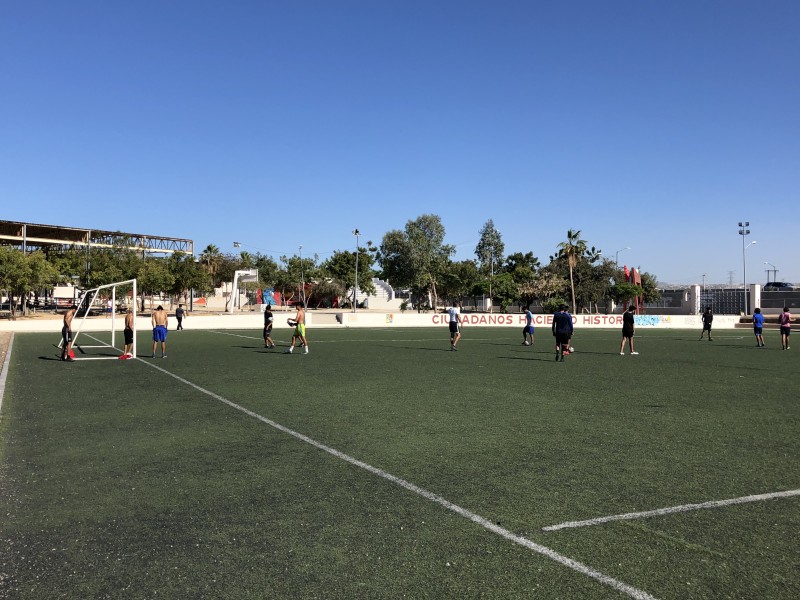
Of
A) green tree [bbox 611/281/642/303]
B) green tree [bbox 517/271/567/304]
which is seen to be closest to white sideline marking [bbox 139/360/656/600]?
green tree [bbox 517/271/567/304]

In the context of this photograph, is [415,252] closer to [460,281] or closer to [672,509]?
[460,281]

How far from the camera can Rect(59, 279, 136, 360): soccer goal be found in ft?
65.7

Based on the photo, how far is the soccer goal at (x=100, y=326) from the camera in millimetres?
20028

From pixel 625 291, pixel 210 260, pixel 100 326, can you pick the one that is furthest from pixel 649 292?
pixel 100 326

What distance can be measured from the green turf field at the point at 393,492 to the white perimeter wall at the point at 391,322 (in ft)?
95.8

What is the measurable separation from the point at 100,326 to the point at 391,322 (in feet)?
70.1

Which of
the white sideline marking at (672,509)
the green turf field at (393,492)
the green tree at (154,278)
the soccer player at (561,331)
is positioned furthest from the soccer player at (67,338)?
the green tree at (154,278)

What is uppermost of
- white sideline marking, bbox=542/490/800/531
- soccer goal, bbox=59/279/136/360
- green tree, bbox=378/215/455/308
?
green tree, bbox=378/215/455/308

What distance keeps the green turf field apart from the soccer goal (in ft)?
27.6

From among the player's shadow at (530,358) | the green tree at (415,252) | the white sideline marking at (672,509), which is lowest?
the player's shadow at (530,358)

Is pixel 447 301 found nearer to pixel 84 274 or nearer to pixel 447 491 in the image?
pixel 84 274

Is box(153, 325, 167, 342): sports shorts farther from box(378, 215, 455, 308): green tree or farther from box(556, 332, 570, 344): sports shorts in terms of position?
box(378, 215, 455, 308): green tree

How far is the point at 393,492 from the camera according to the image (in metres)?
5.54

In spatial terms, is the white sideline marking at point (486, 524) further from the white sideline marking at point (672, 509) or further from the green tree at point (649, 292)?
the green tree at point (649, 292)
